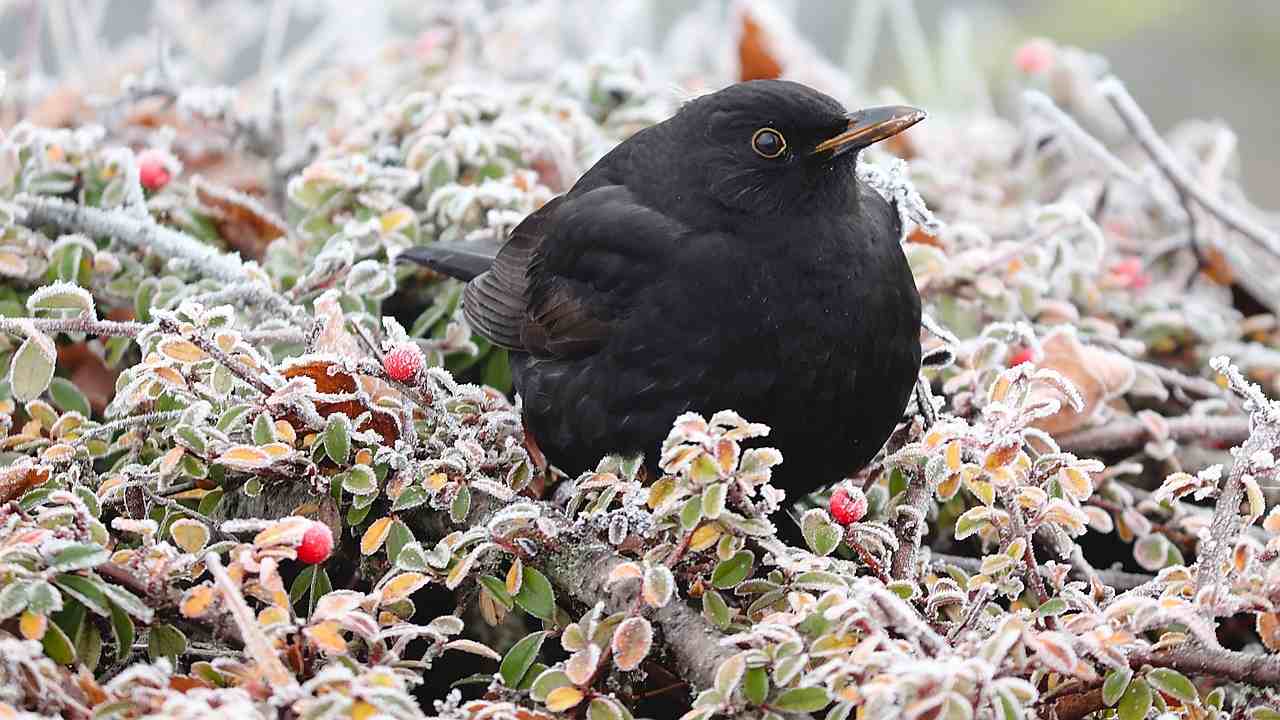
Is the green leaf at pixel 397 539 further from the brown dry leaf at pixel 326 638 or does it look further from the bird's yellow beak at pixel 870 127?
the bird's yellow beak at pixel 870 127

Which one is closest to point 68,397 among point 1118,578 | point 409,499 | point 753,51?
point 409,499

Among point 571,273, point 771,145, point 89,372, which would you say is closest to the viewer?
point 771,145

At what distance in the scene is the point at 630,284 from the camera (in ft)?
8.18

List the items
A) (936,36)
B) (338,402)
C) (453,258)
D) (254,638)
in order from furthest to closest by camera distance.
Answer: (936,36), (453,258), (338,402), (254,638)

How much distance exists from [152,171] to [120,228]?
249 mm

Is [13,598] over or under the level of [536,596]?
over

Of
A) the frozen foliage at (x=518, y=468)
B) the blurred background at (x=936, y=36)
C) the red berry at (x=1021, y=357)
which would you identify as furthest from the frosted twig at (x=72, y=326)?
the blurred background at (x=936, y=36)

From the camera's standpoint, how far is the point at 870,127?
96.0 inches

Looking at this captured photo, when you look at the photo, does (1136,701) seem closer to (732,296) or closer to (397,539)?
(732,296)

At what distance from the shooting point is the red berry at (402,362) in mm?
2291

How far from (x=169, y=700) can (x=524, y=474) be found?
36.3 inches

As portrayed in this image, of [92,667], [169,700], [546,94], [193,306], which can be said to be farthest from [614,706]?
[546,94]

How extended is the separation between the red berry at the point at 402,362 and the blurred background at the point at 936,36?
97.9 inches

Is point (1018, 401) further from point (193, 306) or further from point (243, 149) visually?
point (243, 149)
